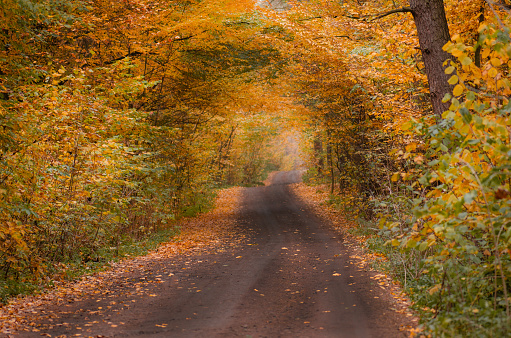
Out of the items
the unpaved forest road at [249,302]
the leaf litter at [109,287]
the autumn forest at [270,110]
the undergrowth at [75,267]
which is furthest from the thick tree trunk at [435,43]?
the undergrowth at [75,267]

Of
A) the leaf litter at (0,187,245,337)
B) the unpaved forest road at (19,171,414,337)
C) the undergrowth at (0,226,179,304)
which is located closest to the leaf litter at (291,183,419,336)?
the unpaved forest road at (19,171,414,337)

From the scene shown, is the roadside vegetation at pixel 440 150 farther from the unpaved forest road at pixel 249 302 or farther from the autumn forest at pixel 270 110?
the unpaved forest road at pixel 249 302

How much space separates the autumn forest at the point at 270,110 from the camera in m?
3.85

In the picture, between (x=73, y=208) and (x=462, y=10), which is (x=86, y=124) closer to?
(x=73, y=208)

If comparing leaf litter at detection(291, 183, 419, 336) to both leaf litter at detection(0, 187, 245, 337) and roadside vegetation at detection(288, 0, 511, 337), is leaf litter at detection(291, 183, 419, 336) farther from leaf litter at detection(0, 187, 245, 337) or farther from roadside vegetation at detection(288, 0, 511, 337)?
leaf litter at detection(0, 187, 245, 337)

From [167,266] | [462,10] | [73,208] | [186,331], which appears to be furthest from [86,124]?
[462,10]

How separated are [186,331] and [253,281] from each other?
2.69 metres

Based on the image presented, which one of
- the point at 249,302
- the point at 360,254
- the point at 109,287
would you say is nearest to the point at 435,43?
the point at 249,302

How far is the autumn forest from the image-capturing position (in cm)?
385

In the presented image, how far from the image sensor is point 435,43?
19.4ft

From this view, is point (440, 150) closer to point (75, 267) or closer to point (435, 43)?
point (435, 43)

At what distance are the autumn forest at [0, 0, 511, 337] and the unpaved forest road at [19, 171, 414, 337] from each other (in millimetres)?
803

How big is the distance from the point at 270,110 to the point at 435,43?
10.2 metres

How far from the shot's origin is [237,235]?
13312 millimetres
